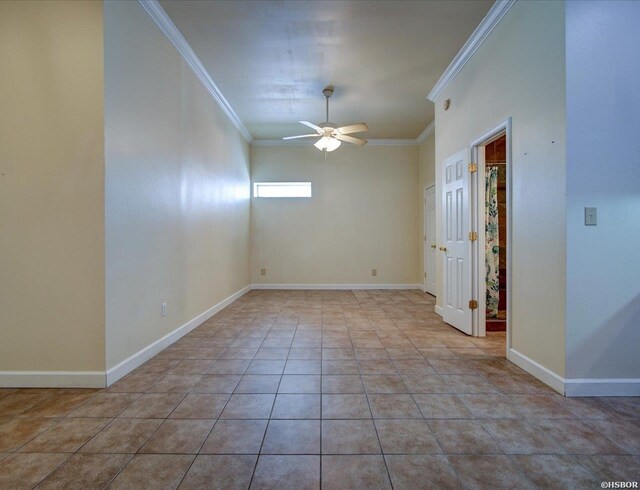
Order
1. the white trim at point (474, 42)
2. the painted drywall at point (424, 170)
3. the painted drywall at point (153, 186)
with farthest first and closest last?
1. the painted drywall at point (424, 170)
2. the white trim at point (474, 42)
3. the painted drywall at point (153, 186)

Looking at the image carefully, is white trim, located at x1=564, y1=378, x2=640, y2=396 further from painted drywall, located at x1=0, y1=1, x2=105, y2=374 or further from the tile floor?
painted drywall, located at x1=0, y1=1, x2=105, y2=374

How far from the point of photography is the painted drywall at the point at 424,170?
5875 millimetres

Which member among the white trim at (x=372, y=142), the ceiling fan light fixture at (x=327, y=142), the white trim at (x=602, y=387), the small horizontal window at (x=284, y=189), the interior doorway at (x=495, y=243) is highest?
the white trim at (x=372, y=142)

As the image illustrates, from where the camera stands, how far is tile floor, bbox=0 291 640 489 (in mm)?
1394

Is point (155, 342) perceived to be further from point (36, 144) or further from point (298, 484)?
point (298, 484)

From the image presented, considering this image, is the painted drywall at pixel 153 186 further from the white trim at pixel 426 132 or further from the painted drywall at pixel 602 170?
the white trim at pixel 426 132

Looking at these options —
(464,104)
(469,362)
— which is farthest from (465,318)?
(464,104)

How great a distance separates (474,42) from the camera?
10.5 ft

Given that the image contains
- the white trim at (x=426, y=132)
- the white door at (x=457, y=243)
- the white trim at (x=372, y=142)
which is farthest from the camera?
the white trim at (x=372, y=142)

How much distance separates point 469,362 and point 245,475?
2081 mm

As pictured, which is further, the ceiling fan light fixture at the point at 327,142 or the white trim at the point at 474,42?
the ceiling fan light fixture at the point at 327,142

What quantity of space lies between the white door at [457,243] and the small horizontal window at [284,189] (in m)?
3.23

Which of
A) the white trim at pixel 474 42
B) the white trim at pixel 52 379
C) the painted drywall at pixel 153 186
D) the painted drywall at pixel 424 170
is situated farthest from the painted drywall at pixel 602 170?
the painted drywall at pixel 424 170

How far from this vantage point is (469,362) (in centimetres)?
268
